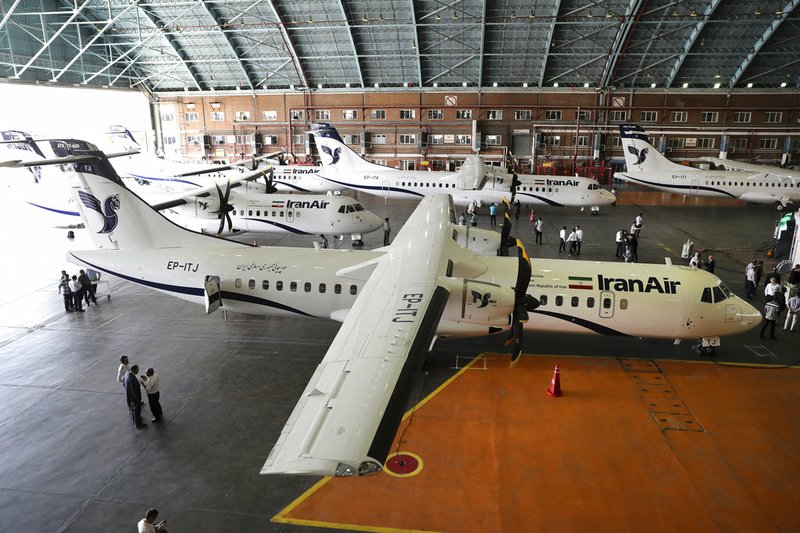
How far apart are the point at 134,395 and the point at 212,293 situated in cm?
481

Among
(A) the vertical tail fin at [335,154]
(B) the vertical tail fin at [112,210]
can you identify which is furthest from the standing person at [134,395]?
(A) the vertical tail fin at [335,154]

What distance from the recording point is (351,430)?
20.0ft

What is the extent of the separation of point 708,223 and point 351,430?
41335mm

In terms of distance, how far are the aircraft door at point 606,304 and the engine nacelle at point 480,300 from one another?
5098 mm

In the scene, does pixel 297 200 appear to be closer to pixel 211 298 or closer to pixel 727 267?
pixel 211 298

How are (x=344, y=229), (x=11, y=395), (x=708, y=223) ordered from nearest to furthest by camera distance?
(x=11, y=395), (x=344, y=229), (x=708, y=223)

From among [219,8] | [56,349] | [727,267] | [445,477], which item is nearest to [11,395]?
[56,349]

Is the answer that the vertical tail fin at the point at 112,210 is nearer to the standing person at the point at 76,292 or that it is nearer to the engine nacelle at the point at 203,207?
the standing person at the point at 76,292

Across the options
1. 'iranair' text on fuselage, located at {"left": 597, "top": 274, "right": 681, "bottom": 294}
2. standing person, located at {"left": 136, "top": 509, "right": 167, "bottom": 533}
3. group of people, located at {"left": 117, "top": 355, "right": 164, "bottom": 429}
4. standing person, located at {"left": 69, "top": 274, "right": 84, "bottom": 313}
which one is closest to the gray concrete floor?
group of people, located at {"left": 117, "top": 355, "right": 164, "bottom": 429}

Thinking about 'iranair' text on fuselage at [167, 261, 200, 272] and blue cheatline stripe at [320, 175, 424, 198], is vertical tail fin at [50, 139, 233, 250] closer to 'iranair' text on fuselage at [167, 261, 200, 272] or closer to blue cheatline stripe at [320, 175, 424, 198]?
'iranair' text on fuselage at [167, 261, 200, 272]

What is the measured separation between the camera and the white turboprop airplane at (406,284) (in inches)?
377

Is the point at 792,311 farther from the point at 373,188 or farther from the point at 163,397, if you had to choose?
the point at 373,188

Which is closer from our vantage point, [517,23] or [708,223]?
[708,223]

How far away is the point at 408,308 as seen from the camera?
9.52m
